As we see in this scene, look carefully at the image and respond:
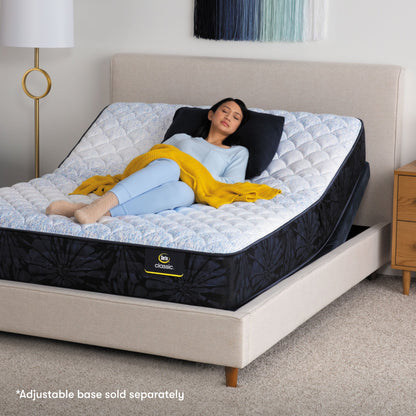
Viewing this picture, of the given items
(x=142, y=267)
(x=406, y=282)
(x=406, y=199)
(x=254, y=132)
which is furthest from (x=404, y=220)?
(x=142, y=267)

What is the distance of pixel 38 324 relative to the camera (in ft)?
8.93

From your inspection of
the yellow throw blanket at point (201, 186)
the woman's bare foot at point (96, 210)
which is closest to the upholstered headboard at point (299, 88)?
the yellow throw blanket at point (201, 186)

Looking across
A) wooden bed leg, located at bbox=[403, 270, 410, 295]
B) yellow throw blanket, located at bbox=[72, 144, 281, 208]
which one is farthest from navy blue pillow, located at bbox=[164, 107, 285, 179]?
wooden bed leg, located at bbox=[403, 270, 410, 295]

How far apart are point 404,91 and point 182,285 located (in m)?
1.76

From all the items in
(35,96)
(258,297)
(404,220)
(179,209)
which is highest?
(35,96)

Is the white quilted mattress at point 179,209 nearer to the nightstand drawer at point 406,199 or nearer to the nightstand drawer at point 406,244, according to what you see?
the nightstand drawer at point 406,199

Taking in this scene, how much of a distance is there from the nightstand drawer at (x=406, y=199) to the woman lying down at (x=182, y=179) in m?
0.60

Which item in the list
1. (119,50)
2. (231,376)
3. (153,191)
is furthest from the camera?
(119,50)

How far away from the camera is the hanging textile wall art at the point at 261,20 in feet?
12.7

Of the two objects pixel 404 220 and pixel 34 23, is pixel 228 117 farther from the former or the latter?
pixel 34 23

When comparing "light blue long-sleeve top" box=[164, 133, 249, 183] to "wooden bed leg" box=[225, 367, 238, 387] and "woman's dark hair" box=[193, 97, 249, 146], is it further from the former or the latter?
"wooden bed leg" box=[225, 367, 238, 387]

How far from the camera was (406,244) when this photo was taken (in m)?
3.49

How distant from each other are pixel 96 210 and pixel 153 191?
0.91 feet

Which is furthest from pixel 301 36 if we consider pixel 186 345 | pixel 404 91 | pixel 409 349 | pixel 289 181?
pixel 186 345
